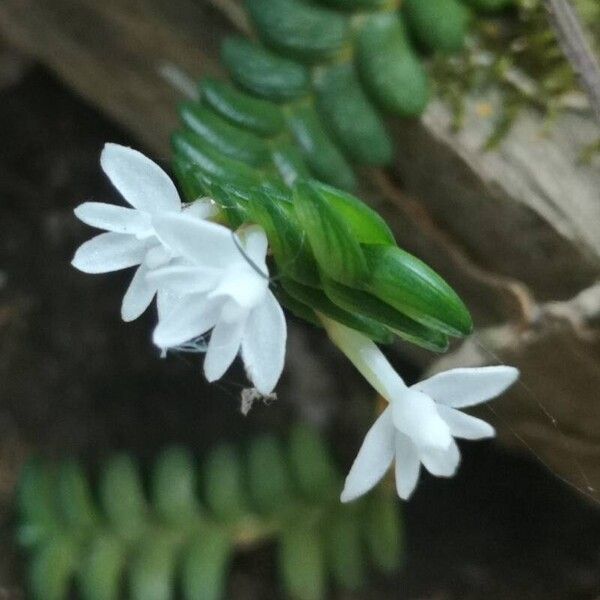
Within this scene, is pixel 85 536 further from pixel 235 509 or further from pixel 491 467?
pixel 491 467

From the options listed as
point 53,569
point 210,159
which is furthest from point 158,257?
point 53,569

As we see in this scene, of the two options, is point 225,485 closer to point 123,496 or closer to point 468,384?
point 123,496

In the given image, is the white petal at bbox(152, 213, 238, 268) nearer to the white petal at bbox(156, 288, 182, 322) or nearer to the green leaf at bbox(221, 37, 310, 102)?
the white petal at bbox(156, 288, 182, 322)

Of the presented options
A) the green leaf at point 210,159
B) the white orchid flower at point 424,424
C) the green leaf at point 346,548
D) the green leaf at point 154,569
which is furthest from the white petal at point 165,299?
the green leaf at point 154,569

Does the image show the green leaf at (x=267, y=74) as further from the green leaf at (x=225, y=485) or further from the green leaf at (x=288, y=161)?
the green leaf at (x=225, y=485)

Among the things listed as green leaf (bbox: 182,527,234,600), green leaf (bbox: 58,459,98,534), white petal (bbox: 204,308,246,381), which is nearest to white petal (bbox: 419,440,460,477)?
white petal (bbox: 204,308,246,381)

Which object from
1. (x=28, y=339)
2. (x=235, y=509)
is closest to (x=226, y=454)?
(x=235, y=509)
